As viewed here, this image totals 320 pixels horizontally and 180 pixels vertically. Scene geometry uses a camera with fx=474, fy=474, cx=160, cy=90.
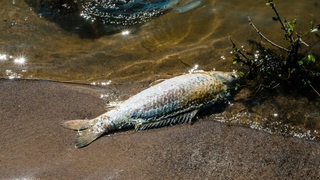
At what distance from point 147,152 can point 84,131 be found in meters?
0.84

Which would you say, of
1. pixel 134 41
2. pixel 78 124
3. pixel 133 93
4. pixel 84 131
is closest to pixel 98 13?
pixel 134 41

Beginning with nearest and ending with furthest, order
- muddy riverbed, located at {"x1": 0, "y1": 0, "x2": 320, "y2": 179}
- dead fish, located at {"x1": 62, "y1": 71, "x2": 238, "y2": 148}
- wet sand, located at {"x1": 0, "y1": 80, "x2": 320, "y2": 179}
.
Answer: wet sand, located at {"x1": 0, "y1": 80, "x2": 320, "y2": 179} < muddy riverbed, located at {"x1": 0, "y1": 0, "x2": 320, "y2": 179} < dead fish, located at {"x1": 62, "y1": 71, "x2": 238, "y2": 148}

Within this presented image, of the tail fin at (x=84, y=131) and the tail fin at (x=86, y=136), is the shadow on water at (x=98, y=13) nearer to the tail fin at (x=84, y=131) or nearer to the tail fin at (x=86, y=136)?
the tail fin at (x=84, y=131)

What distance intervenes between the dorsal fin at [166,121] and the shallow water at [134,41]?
692 millimetres

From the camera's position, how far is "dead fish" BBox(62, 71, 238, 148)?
5.75 m

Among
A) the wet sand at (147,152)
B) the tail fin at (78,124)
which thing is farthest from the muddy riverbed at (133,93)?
the tail fin at (78,124)

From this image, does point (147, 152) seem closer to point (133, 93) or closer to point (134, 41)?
point (133, 93)

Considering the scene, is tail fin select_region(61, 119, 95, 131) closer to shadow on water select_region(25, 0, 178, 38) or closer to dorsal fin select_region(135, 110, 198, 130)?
dorsal fin select_region(135, 110, 198, 130)

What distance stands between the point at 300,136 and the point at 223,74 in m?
1.26

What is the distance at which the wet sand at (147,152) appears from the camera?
205 inches

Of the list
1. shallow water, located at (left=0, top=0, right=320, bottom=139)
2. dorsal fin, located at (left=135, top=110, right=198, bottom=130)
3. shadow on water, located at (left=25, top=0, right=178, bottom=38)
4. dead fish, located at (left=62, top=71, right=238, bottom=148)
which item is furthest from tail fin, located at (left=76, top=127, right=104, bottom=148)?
shadow on water, located at (left=25, top=0, right=178, bottom=38)

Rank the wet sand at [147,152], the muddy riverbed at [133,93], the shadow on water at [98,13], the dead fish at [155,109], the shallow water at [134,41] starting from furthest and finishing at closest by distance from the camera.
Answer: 1. the shadow on water at [98,13]
2. the shallow water at [134,41]
3. the dead fish at [155,109]
4. the muddy riverbed at [133,93]
5. the wet sand at [147,152]

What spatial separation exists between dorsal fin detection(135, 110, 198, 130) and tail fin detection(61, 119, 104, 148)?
19.1 inches

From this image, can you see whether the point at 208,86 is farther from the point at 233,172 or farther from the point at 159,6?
the point at 159,6
